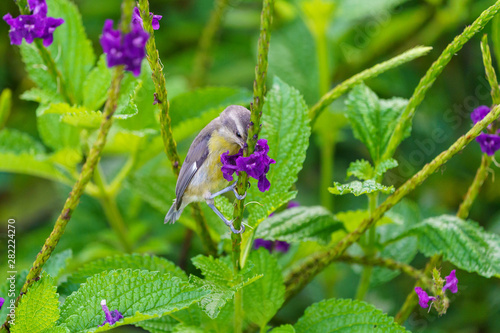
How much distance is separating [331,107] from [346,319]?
3.88ft

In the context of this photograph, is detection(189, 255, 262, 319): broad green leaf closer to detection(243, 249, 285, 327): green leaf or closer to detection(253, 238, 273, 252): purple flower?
detection(243, 249, 285, 327): green leaf

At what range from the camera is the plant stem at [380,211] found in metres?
0.74

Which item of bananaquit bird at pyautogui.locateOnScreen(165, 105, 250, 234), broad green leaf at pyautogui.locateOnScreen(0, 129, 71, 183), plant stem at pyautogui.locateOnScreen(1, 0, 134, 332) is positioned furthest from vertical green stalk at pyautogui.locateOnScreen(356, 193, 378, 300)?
broad green leaf at pyautogui.locateOnScreen(0, 129, 71, 183)

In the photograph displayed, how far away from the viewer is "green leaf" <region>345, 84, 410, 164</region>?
3.29 feet

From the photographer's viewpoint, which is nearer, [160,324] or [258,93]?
[258,93]

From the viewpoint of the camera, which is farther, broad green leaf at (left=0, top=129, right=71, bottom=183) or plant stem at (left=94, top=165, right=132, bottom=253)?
plant stem at (left=94, top=165, right=132, bottom=253)

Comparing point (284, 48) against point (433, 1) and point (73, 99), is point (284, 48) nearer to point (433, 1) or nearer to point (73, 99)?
point (433, 1)

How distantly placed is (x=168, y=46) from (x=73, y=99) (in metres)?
1.50

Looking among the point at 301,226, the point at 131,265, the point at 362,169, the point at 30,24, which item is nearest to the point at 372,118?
the point at 362,169

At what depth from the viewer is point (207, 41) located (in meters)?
1.70

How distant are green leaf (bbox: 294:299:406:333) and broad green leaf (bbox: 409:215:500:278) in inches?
6.9

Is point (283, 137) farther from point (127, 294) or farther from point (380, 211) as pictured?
point (127, 294)

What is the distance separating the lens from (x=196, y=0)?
2623mm

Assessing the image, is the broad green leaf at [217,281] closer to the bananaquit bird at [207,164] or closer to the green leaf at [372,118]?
the bananaquit bird at [207,164]
